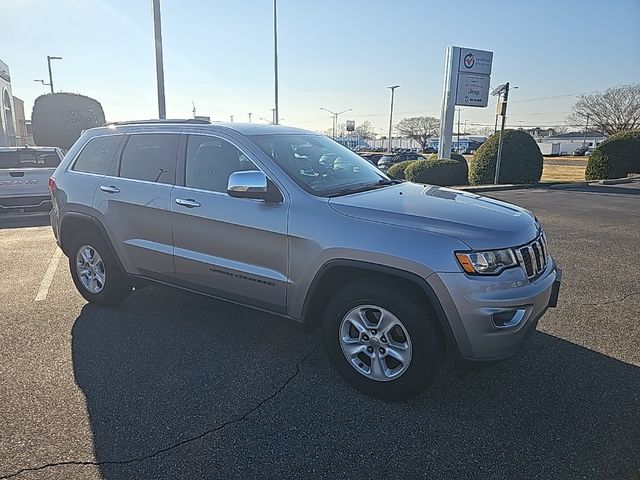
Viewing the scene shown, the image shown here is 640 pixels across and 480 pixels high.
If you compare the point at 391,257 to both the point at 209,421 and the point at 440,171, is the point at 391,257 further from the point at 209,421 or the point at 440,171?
the point at 440,171

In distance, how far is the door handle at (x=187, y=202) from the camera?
3.81 meters

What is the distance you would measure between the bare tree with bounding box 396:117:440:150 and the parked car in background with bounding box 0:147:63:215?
299 ft

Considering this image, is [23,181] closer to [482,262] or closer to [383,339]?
[383,339]

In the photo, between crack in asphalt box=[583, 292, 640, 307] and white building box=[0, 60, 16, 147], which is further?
white building box=[0, 60, 16, 147]

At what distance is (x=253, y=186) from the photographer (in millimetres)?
3332

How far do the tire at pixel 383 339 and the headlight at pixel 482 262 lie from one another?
373 millimetres

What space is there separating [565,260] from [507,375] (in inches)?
150

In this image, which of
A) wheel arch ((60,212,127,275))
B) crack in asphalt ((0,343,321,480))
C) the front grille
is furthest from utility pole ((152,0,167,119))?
the front grille

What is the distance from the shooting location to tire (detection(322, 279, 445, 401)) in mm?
2928

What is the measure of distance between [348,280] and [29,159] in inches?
370

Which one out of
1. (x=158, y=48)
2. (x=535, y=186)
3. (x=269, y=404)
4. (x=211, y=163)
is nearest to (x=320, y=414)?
(x=269, y=404)

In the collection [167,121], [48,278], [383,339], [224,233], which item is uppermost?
[167,121]

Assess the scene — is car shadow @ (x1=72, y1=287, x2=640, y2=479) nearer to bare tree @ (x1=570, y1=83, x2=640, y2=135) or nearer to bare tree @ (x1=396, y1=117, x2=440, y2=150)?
bare tree @ (x1=570, y1=83, x2=640, y2=135)

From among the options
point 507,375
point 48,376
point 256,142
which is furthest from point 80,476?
point 507,375
